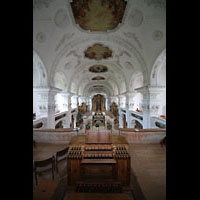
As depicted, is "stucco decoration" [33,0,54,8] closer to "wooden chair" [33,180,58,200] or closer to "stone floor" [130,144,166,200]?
"wooden chair" [33,180,58,200]

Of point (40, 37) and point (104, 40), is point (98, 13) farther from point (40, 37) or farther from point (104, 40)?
point (40, 37)

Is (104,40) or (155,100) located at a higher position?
(104,40)

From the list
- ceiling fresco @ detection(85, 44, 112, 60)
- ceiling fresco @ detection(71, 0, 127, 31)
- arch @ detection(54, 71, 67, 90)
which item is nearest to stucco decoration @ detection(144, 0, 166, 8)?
ceiling fresco @ detection(71, 0, 127, 31)

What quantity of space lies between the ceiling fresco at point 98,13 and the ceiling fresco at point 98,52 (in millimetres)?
2651

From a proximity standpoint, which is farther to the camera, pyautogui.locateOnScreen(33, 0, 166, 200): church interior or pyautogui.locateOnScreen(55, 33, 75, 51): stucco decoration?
pyautogui.locateOnScreen(55, 33, 75, 51): stucco decoration

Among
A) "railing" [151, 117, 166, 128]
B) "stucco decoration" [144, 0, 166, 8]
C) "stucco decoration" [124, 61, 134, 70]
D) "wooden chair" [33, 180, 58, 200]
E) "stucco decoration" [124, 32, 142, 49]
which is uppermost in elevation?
"stucco decoration" [144, 0, 166, 8]

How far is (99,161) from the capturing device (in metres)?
3.30

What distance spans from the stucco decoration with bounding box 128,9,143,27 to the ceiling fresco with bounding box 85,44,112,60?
3.75 metres

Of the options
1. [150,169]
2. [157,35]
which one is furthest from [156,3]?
[150,169]

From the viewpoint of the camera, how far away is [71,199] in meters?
2.63

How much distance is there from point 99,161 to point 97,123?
207 inches

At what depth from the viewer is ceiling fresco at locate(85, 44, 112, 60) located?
11078 mm
